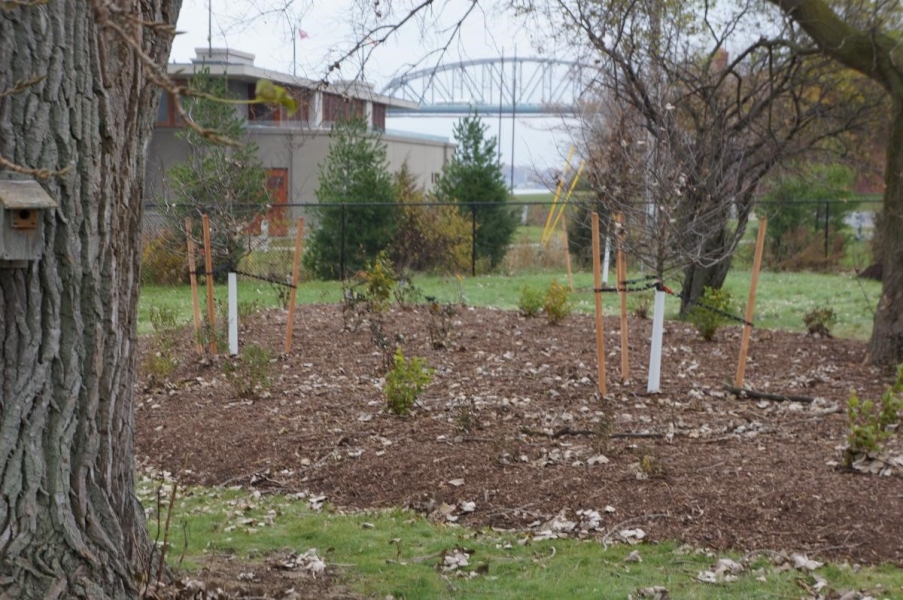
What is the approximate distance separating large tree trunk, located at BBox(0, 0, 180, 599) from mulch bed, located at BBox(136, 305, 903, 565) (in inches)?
52.4

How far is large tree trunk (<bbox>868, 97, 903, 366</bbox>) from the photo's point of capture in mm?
10062

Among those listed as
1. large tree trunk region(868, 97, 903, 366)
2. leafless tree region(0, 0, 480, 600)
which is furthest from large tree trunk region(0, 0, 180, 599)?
large tree trunk region(868, 97, 903, 366)

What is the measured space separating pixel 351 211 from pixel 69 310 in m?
18.4

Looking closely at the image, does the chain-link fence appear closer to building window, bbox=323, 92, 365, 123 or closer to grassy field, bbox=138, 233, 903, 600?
building window, bbox=323, 92, 365, 123

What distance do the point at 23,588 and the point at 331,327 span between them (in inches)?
346

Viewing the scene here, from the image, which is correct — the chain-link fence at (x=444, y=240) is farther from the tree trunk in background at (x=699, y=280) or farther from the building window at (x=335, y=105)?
the tree trunk in background at (x=699, y=280)

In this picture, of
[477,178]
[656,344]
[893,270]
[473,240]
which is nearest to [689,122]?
[893,270]

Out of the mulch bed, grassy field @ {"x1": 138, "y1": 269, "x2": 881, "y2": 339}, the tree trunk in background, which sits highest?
the tree trunk in background

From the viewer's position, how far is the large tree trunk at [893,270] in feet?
33.0

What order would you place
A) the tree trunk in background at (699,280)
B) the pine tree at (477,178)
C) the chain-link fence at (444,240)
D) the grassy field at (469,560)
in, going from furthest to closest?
the pine tree at (477,178) → the chain-link fence at (444,240) → the tree trunk in background at (699,280) → the grassy field at (469,560)

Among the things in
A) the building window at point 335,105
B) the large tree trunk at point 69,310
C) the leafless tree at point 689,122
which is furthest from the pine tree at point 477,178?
the large tree trunk at point 69,310

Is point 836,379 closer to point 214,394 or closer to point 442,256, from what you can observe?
point 214,394

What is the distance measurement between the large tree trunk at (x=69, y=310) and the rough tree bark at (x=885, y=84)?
336 inches

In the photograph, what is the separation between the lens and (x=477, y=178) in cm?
2402
